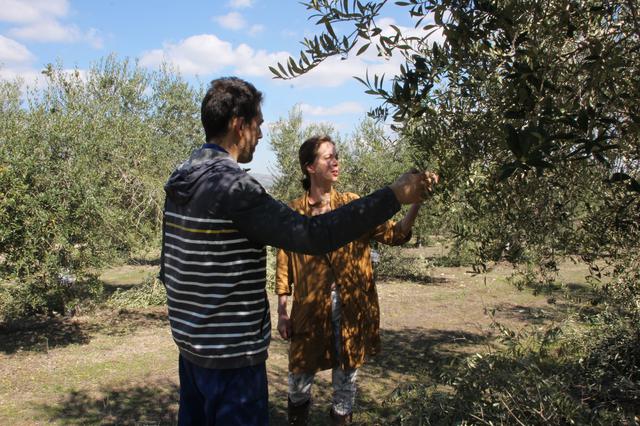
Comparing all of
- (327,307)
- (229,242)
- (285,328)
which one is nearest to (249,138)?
(229,242)

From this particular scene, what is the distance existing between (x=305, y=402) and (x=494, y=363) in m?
1.23

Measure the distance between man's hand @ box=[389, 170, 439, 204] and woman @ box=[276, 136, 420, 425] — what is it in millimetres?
1419

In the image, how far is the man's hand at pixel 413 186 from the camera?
1869 millimetres

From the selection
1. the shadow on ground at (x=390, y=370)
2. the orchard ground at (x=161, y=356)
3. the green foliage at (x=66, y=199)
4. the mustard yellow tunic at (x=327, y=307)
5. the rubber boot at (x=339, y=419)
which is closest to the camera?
the mustard yellow tunic at (x=327, y=307)

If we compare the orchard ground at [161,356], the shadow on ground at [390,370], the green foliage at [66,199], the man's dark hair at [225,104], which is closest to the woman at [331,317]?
the orchard ground at [161,356]

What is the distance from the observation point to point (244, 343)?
6.49 ft

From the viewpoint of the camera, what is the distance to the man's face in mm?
2152

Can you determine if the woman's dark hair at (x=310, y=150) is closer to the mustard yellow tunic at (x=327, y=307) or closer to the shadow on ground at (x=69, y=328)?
the mustard yellow tunic at (x=327, y=307)

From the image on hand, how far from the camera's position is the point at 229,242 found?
1.94 m

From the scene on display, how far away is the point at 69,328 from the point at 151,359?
3.45 metres

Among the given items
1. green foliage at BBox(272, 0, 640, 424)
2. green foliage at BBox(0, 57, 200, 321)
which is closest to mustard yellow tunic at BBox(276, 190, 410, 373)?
green foliage at BBox(272, 0, 640, 424)

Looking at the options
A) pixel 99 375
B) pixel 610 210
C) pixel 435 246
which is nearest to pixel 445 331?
pixel 99 375

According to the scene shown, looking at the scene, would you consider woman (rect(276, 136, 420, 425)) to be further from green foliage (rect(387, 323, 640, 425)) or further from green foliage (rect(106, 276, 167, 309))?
green foliage (rect(106, 276, 167, 309))

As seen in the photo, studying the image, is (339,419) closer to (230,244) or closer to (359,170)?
(230,244)
